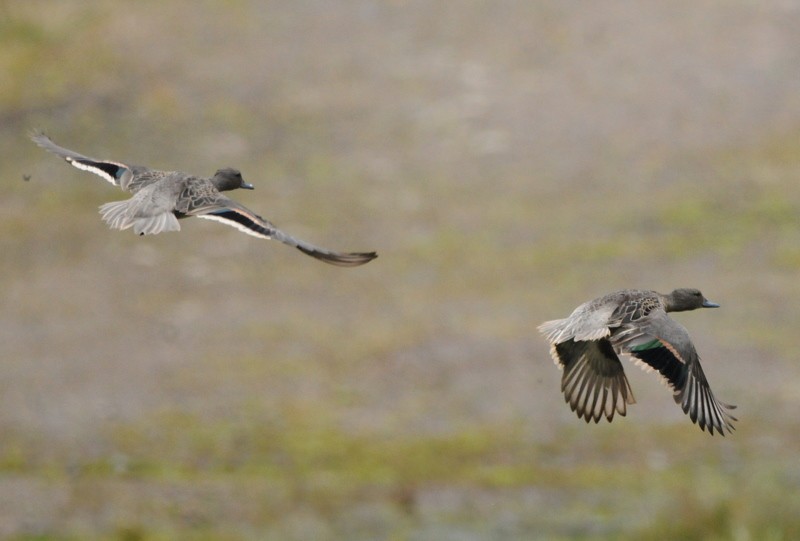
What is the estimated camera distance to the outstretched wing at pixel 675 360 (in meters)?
11.7

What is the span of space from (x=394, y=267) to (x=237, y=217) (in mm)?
30348

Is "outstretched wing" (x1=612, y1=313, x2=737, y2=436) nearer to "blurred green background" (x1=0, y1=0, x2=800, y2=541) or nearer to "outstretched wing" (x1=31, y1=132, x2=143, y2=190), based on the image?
"outstretched wing" (x1=31, y1=132, x2=143, y2=190)

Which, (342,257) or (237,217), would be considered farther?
(237,217)

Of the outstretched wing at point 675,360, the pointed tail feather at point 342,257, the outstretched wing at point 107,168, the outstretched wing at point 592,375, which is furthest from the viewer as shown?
the outstretched wing at point 592,375

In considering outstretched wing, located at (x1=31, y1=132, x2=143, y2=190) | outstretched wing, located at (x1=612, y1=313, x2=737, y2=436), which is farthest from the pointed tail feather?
outstretched wing, located at (x1=31, y1=132, x2=143, y2=190)

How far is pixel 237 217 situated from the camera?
11.4 metres

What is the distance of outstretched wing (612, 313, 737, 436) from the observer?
1168 cm

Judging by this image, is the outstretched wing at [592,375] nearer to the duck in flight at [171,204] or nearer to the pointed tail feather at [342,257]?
the duck in flight at [171,204]

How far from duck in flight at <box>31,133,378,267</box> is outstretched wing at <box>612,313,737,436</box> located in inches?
104

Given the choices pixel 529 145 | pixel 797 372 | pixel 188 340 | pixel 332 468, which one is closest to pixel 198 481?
pixel 332 468

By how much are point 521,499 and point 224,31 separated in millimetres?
24423

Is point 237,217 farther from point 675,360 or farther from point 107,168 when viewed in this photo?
point 675,360

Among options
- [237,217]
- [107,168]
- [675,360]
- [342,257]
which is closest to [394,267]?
[107,168]

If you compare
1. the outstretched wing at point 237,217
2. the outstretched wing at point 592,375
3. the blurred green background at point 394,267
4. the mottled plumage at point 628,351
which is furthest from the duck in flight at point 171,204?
the blurred green background at point 394,267
